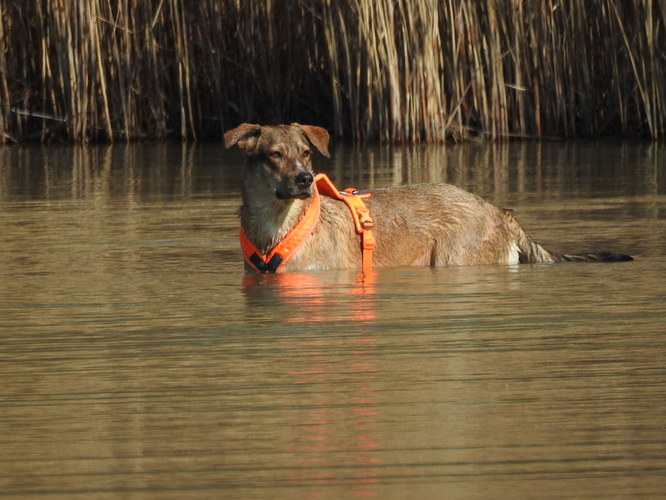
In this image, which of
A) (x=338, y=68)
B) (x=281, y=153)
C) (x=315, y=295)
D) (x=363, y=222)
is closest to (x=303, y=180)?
→ (x=281, y=153)

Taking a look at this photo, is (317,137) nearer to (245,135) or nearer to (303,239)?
(245,135)

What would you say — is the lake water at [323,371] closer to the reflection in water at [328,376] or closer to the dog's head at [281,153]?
the reflection in water at [328,376]

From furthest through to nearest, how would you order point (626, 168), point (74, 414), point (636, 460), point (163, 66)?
point (163, 66) < point (626, 168) < point (74, 414) < point (636, 460)

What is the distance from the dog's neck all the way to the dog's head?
0.09 meters

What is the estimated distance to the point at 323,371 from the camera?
4328 millimetres

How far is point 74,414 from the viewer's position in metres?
3.83

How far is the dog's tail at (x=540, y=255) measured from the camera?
6.77 m

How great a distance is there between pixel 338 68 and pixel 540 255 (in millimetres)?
8197

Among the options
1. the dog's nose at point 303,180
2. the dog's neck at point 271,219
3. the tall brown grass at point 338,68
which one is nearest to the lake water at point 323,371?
the dog's neck at point 271,219

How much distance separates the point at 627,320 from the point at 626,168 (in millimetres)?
6606

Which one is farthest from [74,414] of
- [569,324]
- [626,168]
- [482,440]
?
[626,168]

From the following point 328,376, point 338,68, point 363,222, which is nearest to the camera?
point 328,376

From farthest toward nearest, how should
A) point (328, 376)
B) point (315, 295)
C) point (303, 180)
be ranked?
point (303, 180)
point (315, 295)
point (328, 376)

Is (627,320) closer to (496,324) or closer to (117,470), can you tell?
(496,324)
